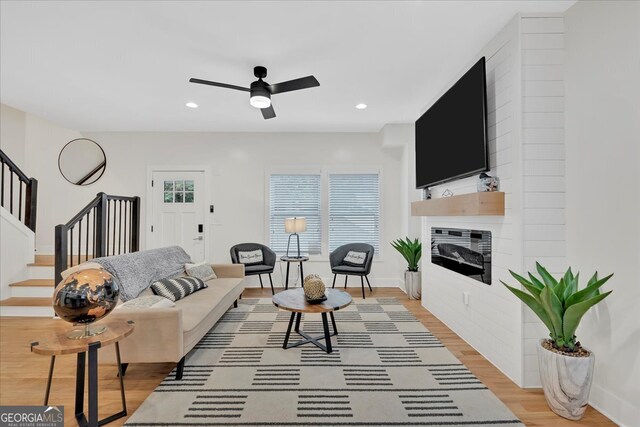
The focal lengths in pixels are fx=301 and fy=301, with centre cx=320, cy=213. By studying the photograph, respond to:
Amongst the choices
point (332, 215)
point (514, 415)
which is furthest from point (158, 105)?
point (514, 415)

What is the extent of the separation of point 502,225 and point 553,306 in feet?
2.36

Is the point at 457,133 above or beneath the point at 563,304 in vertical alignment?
above

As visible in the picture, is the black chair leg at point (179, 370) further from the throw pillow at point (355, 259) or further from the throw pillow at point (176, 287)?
the throw pillow at point (355, 259)

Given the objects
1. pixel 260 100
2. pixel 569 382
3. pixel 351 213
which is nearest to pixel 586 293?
pixel 569 382

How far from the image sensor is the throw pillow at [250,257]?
15.9 ft

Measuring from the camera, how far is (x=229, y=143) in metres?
5.32

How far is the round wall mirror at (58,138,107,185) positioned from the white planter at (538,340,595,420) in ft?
21.1

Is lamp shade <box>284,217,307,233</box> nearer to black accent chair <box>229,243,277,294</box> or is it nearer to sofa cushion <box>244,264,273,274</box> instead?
black accent chair <box>229,243,277,294</box>

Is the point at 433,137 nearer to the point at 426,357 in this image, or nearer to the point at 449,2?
the point at 449,2

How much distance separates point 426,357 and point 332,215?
120 inches

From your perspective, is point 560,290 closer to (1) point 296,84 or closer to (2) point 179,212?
(1) point 296,84

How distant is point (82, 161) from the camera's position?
5234mm

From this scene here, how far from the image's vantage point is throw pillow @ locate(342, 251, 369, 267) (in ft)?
15.8

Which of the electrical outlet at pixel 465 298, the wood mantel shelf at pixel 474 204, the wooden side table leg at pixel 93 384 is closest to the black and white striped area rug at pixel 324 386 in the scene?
the wooden side table leg at pixel 93 384
